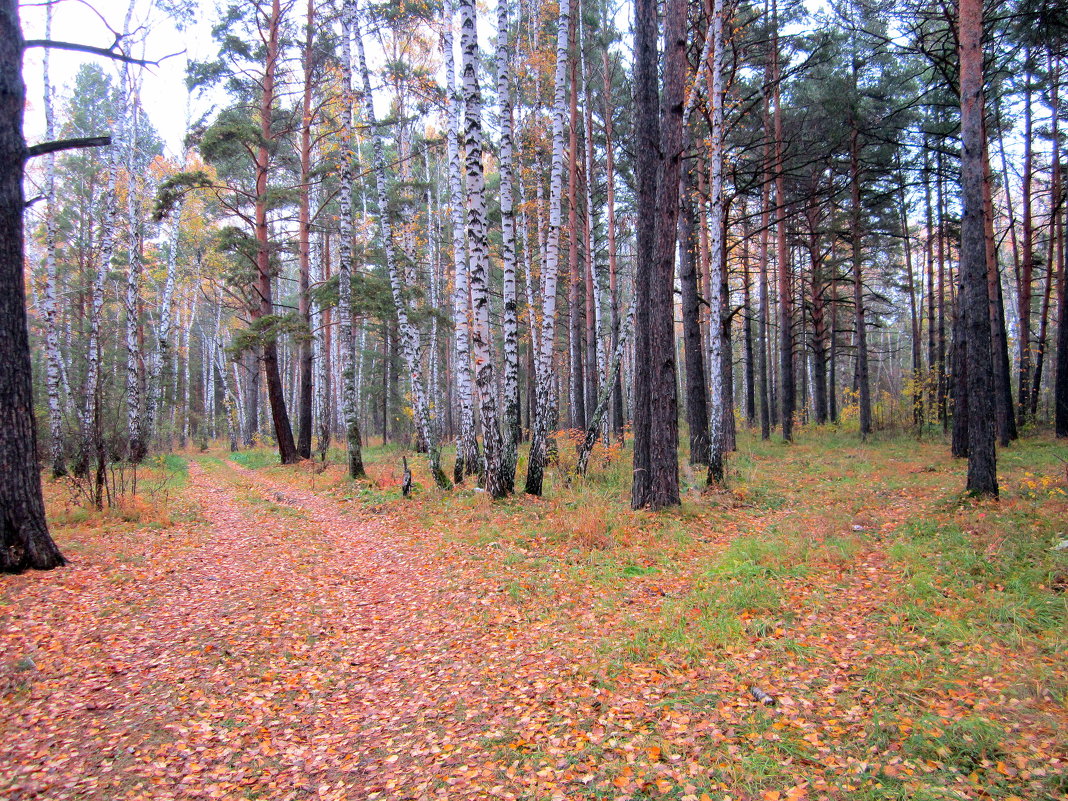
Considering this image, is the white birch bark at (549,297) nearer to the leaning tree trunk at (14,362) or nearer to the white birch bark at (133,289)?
the leaning tree trunk at (14,362)

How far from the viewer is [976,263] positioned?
24.6ft

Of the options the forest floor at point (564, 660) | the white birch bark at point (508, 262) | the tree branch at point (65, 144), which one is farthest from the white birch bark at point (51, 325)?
the white birch bark at point (508, 262)

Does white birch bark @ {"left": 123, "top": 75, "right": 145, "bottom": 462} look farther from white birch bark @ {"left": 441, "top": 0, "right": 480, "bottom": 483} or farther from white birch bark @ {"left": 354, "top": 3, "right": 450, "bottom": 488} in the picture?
white birch bark @ {"left": 441, "top": 0, "right": 480, "bottom": 483}

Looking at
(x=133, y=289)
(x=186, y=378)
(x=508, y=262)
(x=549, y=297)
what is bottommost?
(x=549, y=297)

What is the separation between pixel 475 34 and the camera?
9109 mm

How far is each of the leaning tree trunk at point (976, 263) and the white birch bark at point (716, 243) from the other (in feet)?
12.2

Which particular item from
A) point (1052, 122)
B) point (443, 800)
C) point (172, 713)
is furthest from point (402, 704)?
point (1052, 122)

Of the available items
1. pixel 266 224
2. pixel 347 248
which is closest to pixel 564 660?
pixel 347 248

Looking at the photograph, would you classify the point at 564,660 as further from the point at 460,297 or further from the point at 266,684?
the point at 460,297

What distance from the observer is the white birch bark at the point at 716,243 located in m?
9.97

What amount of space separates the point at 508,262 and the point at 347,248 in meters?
4.58

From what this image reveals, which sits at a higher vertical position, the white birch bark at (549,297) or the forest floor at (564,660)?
the white birch bark at (549,297)

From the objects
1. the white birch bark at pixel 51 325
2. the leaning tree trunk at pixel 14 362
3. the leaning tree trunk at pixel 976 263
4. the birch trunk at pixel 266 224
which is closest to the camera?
the leaning tree trunk at pixel 14 362

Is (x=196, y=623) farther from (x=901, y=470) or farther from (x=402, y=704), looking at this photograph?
(x=901, y=470)
